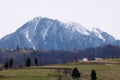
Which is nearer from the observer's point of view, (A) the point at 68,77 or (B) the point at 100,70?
(A) the point at 68,77

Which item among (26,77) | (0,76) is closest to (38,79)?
(26,77)

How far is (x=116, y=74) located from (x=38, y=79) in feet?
153

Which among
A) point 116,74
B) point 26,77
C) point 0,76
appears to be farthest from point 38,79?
point 116,74

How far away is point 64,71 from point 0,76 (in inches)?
1331

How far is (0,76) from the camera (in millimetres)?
167875

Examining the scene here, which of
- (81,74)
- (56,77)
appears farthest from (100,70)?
(56,77)

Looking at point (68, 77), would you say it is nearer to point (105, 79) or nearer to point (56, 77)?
point (56, 77)

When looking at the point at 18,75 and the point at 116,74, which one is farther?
the point at 116,74

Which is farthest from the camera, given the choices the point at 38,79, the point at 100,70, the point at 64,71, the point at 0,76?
the point at 100,70

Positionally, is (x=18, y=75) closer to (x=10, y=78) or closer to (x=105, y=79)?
(x=10, y=78)

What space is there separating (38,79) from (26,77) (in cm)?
839

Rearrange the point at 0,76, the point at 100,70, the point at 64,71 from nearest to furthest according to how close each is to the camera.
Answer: the point at 0,76
the point at 64,71
the point at 100,70

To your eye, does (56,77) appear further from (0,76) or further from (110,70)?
(110,70)

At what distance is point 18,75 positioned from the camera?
170 meters
